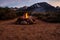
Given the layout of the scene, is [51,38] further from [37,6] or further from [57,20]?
[37,6]

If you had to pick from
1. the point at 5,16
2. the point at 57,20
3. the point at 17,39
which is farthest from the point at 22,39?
the point at 5,16

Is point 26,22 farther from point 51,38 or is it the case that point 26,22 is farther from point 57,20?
point 51,38

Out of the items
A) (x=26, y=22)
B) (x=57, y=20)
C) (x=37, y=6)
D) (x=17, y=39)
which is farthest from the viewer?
(x=37, y=6)

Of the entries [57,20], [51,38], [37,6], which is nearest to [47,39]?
[51,38]

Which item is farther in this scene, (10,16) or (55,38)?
(10,16)

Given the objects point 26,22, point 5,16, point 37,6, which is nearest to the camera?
point 26,22

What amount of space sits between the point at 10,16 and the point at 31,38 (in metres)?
13.8

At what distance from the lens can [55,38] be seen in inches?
391

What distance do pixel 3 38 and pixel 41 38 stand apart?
A: 2624 mm

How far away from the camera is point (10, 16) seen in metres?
23.1

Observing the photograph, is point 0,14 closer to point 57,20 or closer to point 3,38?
point 57,20

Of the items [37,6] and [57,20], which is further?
[37,6]

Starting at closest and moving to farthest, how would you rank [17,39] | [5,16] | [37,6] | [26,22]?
[17,39]
[26,22]
[5,16]
[37,6]

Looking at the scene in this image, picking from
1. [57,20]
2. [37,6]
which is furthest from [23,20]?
[37,6]
